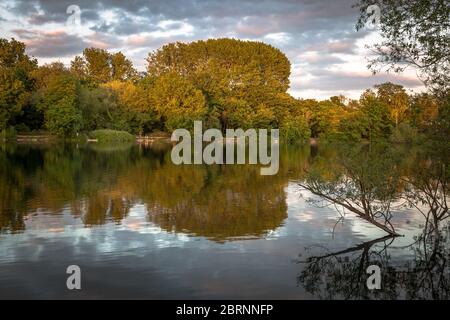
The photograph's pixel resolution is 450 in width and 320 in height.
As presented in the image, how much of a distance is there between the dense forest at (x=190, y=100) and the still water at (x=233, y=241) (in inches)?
1762

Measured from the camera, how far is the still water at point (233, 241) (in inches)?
432

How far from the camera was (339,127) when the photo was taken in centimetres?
7969

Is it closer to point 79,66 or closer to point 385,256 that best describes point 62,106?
point 79,66

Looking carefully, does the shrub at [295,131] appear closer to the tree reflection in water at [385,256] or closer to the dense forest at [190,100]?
the dense forest at [190,100]

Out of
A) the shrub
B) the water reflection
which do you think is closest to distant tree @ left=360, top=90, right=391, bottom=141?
the shrub

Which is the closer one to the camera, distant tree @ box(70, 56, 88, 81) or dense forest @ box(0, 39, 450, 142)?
dense forest @ box(0, 39, 450, 142)

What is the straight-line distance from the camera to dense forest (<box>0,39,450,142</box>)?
2844 inches

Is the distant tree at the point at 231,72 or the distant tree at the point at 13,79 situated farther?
the distant tree at the point at 231,72

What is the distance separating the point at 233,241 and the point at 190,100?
219 ft

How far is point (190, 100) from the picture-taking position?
264ft

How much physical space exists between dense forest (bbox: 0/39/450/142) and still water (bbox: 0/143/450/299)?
44749 millimetres

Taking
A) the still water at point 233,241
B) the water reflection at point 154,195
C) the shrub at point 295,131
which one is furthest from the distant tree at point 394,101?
the still water at point 233,241

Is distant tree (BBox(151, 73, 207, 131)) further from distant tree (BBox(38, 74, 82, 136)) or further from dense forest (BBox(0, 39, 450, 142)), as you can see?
distant tree (BBox(38, 74, 82, 136))
